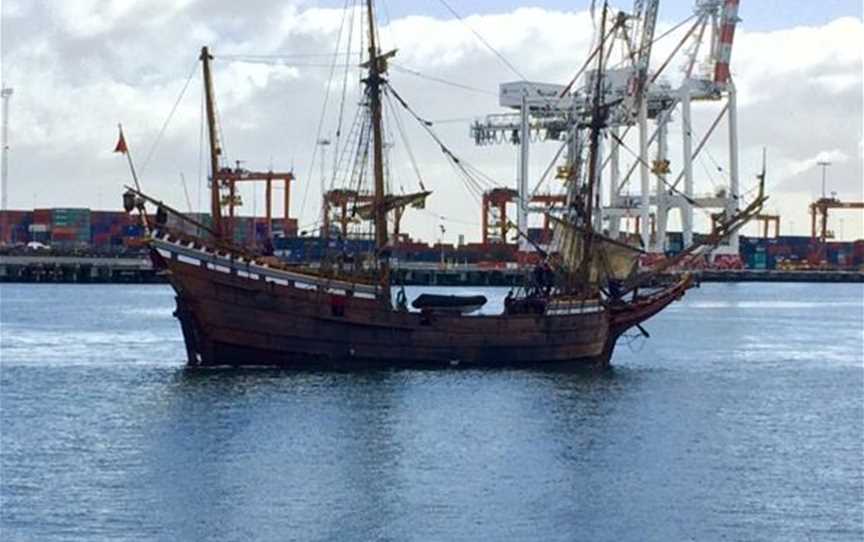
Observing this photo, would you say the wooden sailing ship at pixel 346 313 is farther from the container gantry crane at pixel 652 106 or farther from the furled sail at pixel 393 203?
the container gantry crane at pixel 652 106

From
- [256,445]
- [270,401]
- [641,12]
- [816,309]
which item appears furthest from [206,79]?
[816,309]

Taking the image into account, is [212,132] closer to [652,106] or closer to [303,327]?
[303,327]

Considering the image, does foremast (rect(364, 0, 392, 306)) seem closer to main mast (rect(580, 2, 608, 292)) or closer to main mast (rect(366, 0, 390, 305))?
main mast (rect(366, 0, 390, 305))

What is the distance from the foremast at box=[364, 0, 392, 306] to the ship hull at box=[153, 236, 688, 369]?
1551 millimetres

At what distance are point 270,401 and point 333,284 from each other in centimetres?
785

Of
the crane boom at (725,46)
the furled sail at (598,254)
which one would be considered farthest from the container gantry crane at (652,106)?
the furled sail at (598,254)

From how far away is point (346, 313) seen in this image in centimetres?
5766

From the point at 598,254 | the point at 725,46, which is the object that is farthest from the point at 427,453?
the point at 725,46

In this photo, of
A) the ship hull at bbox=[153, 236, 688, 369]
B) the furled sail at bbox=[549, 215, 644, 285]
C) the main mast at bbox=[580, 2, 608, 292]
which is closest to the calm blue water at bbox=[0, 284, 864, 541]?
the ship hull at bbox=[153, 236, 688, 369]

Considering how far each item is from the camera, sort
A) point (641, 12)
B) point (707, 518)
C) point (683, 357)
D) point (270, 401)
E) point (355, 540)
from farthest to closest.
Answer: point (641, 12), point (683, 357), point (270, 401), point (707, 518), point (355, 540)

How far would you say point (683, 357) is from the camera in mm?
77438

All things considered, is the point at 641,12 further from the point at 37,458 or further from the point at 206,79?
the point at 37,458

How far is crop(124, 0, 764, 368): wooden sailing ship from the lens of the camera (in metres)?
56.8

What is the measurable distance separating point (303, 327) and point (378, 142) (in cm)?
806
